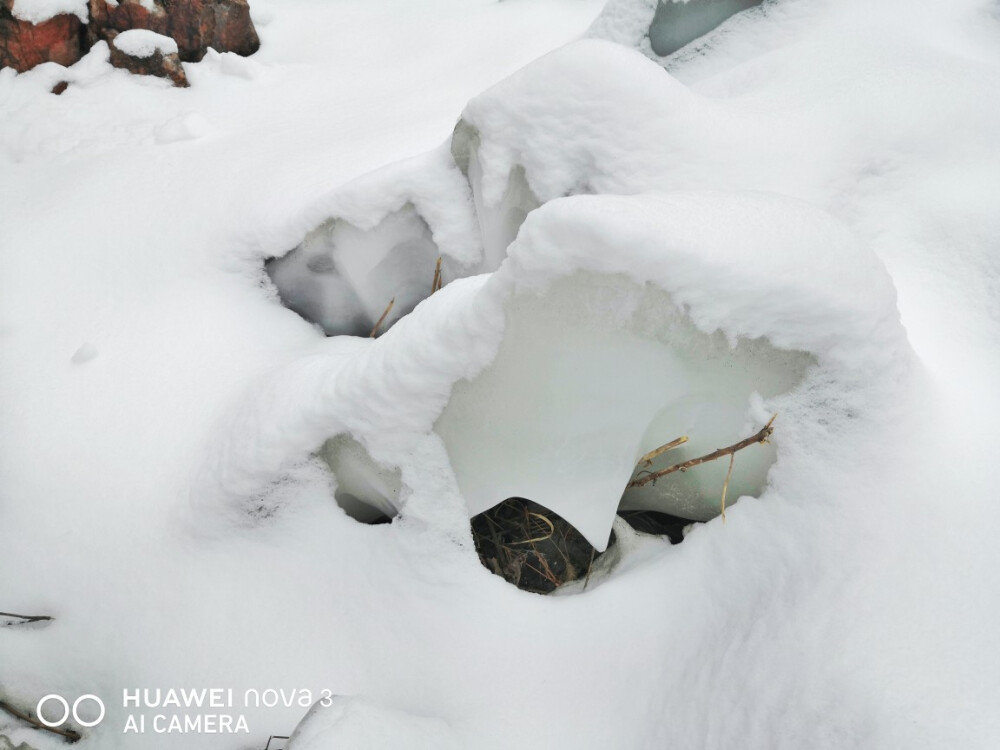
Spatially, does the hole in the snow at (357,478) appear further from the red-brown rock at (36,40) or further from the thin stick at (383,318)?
the red-brown rock at (36,40)

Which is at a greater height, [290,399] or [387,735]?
[290,399]

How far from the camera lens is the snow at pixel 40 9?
2.30m

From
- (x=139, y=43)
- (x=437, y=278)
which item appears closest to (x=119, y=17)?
(x=139, y=43)

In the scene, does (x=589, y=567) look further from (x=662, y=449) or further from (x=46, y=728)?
(x=46, y=728)

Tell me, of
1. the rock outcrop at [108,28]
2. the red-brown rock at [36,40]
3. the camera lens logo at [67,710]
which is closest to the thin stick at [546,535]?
the camera lens logo at [67,710]

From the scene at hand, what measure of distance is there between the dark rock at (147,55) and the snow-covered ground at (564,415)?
650 millimetres

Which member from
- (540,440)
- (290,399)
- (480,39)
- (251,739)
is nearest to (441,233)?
(290,399)

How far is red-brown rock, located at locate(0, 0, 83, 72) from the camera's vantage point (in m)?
2.32

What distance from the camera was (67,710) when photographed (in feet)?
4.05

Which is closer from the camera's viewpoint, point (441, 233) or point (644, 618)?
point (644, 618)

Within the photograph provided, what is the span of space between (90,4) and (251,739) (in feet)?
8.22

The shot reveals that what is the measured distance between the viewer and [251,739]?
114cm

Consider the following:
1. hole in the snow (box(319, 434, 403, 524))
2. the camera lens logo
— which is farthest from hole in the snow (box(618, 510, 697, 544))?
the camera lens logo

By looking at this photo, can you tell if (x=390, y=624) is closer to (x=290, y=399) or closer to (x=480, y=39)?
(x=290, y=399)
